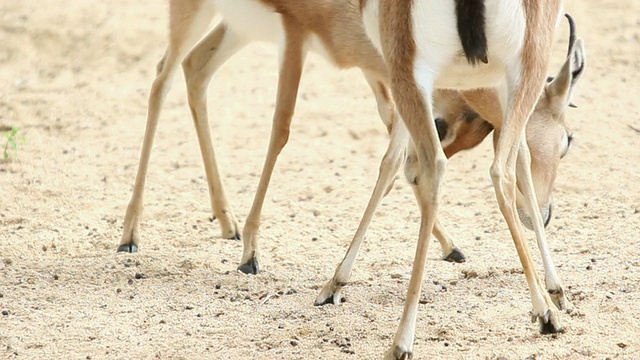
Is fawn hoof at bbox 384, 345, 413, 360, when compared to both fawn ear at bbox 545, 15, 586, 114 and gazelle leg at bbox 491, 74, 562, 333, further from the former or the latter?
fawn ear at bbox 545, 15, 586, 114

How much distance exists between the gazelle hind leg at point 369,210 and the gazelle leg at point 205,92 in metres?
1.40

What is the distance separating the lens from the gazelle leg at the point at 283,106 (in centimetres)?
565

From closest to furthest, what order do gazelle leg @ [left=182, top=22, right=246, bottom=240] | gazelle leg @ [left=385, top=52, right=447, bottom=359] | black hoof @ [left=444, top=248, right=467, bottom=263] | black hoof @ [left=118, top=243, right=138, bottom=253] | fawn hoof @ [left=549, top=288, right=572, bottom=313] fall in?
gazelle leg @ [left=385, top=52, right=447, bottom=359] → fawn hoof @ [left=549, top=288, right=572, bottom=313] → black hoof @ [left=444, top=248, right=467, bottom=263] → black hoof @ [left=118, top=243, right=138, bottom=253] → gazelle leg @ [left=182, top=22, right=246, bottom=240]

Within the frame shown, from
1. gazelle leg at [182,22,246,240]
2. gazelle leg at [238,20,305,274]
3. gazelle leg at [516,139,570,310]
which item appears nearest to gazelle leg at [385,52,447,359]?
gazelle leg at [516,139,570,310]

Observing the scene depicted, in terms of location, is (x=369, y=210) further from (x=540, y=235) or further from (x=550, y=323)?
(x=550, y=323)

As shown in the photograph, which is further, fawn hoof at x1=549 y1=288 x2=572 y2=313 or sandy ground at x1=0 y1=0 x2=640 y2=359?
fawn hoof at x1=549 y1=288 x2=572 y2=313

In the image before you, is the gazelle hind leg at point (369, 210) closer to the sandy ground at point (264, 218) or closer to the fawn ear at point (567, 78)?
the sandy ground at point (264, 218)

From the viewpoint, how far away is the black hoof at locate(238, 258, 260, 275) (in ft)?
18.7

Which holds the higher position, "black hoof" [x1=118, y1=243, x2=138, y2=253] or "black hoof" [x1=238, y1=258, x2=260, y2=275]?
"black hoof" [x1=238, y1=258, x2=260, y2=275]

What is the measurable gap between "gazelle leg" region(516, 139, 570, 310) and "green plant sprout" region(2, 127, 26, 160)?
4112 millimetres

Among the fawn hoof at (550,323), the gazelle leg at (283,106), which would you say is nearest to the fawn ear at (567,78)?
the gazelle leg at (283,106)

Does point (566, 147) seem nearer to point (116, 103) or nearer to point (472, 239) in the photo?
point (472, 239)

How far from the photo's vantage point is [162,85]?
21.3ft

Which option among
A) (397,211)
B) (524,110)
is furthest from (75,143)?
(524,110)
